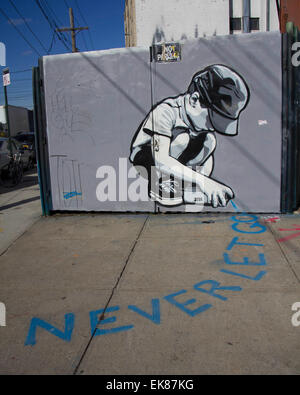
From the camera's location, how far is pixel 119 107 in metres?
6.34

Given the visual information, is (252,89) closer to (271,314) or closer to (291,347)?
(271,314)

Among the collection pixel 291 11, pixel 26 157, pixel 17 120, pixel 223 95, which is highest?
pixel 291 11

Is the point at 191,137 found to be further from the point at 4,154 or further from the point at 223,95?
the point at 4,154

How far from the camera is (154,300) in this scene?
352 cm

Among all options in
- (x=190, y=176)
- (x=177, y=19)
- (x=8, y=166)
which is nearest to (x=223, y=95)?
(x=190, y=176)

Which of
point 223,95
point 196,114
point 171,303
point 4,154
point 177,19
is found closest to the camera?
point 171,303

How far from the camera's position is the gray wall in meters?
5.87

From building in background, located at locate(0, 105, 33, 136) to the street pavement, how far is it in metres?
27.2

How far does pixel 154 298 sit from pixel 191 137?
3.44 metres

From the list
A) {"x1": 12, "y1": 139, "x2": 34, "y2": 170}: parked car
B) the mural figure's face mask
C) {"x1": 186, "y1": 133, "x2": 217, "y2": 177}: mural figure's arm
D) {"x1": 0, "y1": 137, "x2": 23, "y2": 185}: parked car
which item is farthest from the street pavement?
{"x1": 12, "y1": 139, "x2": 34, "y2": 170}: parked car
